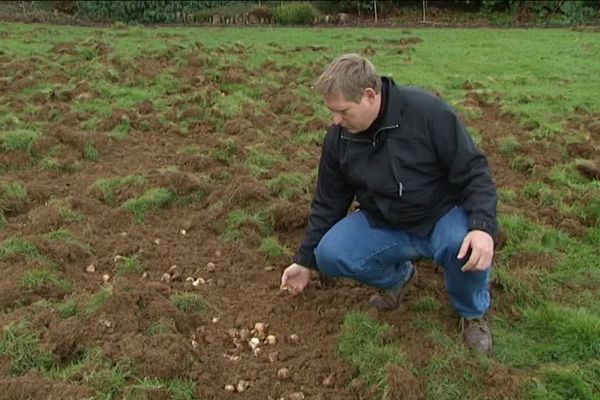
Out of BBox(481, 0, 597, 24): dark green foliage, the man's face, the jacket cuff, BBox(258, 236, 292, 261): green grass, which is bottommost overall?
BBox(258, 236, 292, 261): green grass

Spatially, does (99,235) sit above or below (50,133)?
below

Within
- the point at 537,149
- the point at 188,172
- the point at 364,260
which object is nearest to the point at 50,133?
the point at 188,172

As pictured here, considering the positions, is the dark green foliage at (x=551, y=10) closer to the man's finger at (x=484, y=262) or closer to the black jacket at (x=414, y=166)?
the black jacket at (x=414, y=166)

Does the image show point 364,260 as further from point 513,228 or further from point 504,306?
point 513,228

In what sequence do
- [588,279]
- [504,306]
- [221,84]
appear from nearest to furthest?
[504,306], [588,279], [221,84]

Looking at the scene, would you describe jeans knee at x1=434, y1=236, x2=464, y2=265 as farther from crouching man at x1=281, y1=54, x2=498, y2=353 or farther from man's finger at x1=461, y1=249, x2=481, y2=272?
man's finger at x1=461, y1=249, x2=481, y2=272

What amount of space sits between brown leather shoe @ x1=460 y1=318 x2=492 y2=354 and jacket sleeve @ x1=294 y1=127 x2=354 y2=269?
958mm

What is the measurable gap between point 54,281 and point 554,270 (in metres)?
3.41

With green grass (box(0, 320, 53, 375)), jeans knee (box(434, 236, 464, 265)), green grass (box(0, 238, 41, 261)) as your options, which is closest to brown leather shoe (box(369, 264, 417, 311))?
jeans knee (box(434, 236, 464, 265))

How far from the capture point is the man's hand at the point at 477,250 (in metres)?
3.38

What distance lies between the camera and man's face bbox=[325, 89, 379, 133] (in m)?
3.50

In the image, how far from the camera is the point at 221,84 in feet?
31.4

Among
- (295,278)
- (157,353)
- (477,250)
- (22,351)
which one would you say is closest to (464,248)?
(477,250)

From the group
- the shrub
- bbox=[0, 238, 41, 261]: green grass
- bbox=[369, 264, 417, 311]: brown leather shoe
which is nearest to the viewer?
bbox=[369, 264, 417, 311]: brown leather shoe
